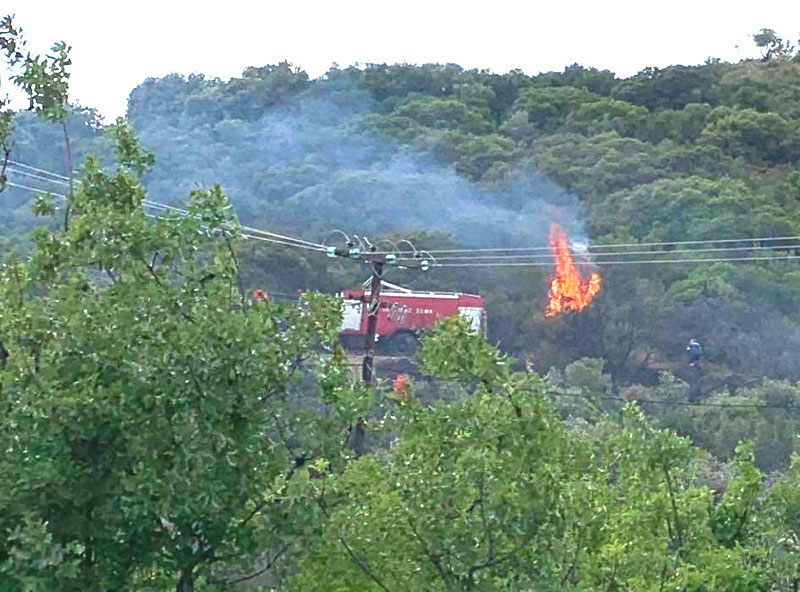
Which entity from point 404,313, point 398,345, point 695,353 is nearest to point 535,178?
point 695,353

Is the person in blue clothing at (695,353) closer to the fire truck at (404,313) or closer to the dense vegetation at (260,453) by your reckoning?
the fire truck at (404,313)

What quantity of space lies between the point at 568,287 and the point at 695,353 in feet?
12.9

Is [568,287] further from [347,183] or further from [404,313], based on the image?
[347,183]

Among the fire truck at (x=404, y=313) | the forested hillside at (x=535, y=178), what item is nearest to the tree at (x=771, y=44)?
the forested hillside at (x=535, y=178)

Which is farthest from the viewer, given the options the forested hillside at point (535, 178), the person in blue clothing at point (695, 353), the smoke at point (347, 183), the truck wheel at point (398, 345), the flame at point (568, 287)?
the smoke at point (347, 183)

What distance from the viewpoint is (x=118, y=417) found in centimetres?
581

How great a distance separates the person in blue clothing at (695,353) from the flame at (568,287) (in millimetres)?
3224

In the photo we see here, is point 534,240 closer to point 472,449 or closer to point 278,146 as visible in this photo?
point 278,146

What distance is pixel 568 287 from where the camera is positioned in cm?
3619

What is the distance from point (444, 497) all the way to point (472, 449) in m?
0.23

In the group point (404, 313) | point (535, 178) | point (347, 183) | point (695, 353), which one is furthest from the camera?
point (535, 178)

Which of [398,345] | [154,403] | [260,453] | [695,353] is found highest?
[154,403]

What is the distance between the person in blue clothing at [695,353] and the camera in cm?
3369

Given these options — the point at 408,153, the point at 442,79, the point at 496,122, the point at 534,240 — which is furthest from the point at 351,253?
the point at 442,79
